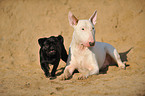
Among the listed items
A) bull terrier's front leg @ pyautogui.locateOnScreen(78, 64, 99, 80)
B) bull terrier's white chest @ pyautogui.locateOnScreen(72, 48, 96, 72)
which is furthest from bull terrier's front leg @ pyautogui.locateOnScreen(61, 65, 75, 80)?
bull terrier's front leg @ pyautogui.locateOnScreen(78, 64, 99, 80)

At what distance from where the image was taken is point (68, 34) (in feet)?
29.7

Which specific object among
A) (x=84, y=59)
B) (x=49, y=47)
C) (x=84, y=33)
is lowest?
(x=84, y=59)

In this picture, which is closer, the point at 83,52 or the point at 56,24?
the point at 83,52

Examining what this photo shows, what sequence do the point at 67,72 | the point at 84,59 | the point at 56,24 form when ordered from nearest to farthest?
the point at 67,72 < the point at 84,59 < the point at 56,24

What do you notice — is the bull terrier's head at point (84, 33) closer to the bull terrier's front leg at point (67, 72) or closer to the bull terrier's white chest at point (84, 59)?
the bull terrier's white chest at point (84, 59)

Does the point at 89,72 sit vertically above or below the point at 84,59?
below

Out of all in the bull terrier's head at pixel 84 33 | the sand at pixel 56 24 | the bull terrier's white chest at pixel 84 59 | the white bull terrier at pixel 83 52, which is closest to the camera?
the bull terrier's head at pixel 84 33

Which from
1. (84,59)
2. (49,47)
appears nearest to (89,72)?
(84,59)

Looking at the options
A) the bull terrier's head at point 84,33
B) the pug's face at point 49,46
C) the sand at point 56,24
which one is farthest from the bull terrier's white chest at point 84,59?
the sand at point 56,24

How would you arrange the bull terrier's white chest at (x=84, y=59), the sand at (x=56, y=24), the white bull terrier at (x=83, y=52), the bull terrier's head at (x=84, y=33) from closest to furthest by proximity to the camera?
the bull terrier's head at (x=84, y=33)
the white bull terrier at (x=83, y=52)
the bull terrier's white chest at (x=84, y=59)
the sand at (x=56, y=24)

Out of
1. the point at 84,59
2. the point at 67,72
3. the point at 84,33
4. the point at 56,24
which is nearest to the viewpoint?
the point at 84,33

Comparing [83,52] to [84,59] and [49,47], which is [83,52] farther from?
[49,47]

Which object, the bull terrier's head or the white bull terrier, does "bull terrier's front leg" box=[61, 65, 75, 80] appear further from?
the bull terrier's head

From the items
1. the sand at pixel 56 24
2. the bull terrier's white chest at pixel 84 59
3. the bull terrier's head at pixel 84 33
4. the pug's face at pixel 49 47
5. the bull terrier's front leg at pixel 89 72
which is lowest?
the bull terrier's front leg at pixel 89 72
